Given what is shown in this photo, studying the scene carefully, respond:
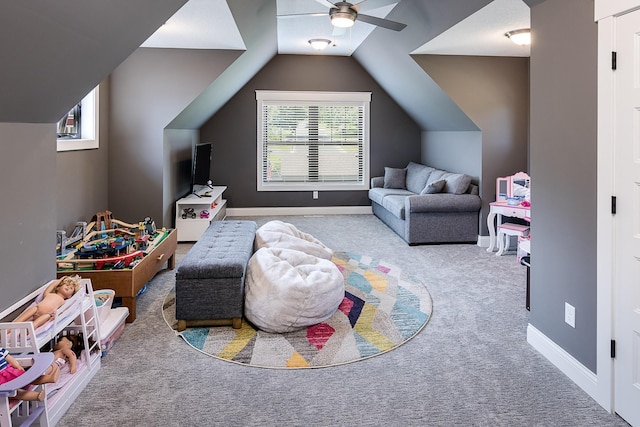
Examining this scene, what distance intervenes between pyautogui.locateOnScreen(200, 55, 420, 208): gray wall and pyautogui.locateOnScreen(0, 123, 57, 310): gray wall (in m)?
5.47

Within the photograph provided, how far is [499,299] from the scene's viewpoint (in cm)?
376

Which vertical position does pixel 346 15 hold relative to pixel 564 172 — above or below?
above

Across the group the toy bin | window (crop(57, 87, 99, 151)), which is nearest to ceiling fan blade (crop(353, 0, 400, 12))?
window (crop(57, 87, 99, 151))

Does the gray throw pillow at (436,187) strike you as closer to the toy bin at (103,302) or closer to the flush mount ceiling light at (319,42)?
the flush mount ceiling light at (319,42)

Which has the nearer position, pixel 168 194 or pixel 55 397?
pixel 55 397

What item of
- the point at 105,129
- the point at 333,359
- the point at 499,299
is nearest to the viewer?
the point at 333,359

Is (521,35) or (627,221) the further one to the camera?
(521,35)

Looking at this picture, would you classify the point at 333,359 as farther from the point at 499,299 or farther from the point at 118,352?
the point at 499,299

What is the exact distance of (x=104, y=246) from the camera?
3.49m

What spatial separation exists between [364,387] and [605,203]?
1505 mm

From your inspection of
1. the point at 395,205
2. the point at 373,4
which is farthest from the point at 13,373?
the point at 395,205

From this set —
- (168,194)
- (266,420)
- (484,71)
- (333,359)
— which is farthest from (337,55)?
(266,420)

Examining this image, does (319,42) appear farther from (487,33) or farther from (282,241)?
(282,241)

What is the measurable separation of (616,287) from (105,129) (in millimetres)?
5033
